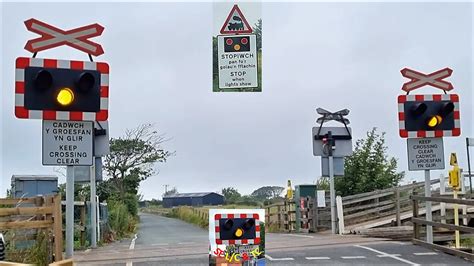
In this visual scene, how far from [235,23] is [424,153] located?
5.31 metres

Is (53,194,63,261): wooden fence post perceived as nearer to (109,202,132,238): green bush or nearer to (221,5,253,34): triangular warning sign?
(221,5,253,34): triangular warning sign

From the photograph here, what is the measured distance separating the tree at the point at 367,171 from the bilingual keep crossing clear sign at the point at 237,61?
15.3 meters

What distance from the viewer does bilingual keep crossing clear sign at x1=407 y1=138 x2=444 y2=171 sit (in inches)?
369

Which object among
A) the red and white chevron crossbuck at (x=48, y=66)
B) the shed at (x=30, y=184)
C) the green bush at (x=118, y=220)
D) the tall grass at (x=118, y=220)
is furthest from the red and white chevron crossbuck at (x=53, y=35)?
the green bush at (x=118, y=220)

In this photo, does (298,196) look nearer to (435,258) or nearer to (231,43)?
(435,258)

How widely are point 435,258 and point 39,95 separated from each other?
625cm

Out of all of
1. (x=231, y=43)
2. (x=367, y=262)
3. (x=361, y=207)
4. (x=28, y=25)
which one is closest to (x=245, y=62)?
(x=231, y=43)

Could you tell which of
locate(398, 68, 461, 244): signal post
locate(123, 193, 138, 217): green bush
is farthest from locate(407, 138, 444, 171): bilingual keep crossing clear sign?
locate(123, 193, 138, 217): green bush

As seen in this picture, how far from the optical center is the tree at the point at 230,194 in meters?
8.38

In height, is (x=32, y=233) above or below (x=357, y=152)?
below

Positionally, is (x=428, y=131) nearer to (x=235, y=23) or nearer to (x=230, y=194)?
(x=230, y=194)

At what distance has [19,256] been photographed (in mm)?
8102

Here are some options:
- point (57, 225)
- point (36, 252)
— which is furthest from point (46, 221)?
point (36, 252)

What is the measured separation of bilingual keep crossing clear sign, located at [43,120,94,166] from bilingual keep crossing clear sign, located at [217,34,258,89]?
1.60 metres
